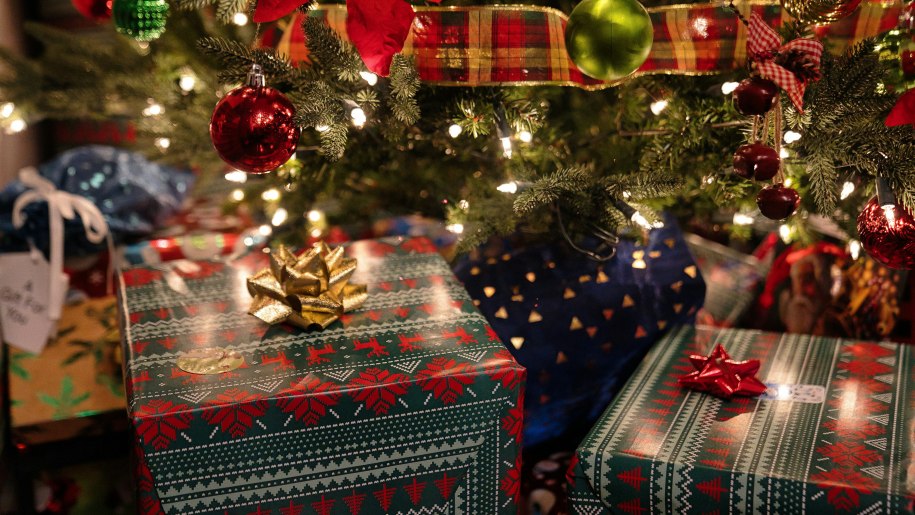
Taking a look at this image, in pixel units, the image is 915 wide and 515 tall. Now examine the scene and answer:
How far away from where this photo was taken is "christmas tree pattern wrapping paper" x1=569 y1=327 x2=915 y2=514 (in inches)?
27.2

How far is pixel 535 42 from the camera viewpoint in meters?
0.86

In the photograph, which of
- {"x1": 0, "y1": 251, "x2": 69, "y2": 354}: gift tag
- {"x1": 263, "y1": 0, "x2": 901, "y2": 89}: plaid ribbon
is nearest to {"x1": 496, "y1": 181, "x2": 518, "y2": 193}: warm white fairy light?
{"x1": 263, "y1": 0, "x2": 901, "y2": 89}: plaid ribbon

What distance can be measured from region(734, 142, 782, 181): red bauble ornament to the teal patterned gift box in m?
0.27

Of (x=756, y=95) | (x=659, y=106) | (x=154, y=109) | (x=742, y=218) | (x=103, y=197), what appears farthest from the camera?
(x=103, y=197)

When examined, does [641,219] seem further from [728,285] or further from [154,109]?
[154,109]

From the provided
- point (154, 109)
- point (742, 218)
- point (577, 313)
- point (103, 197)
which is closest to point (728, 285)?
point (742, 218)

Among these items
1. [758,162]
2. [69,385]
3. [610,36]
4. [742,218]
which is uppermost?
[610,36]

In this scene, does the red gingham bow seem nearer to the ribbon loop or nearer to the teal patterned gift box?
the teal patterned gift box

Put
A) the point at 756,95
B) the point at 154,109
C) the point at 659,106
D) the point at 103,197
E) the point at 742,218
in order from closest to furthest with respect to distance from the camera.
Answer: the point at 756,95 < the point at 659,106 < the point at 742,218 < the point at 154,109 < the point at 103,197

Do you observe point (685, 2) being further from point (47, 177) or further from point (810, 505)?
point (47, 177)

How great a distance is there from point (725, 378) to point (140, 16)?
0.66 meters

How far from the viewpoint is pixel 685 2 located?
0.94m

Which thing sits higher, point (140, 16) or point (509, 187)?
point (140, 16)

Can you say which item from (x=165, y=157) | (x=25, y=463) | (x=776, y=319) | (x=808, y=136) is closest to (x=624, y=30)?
(x=808, y=136)
